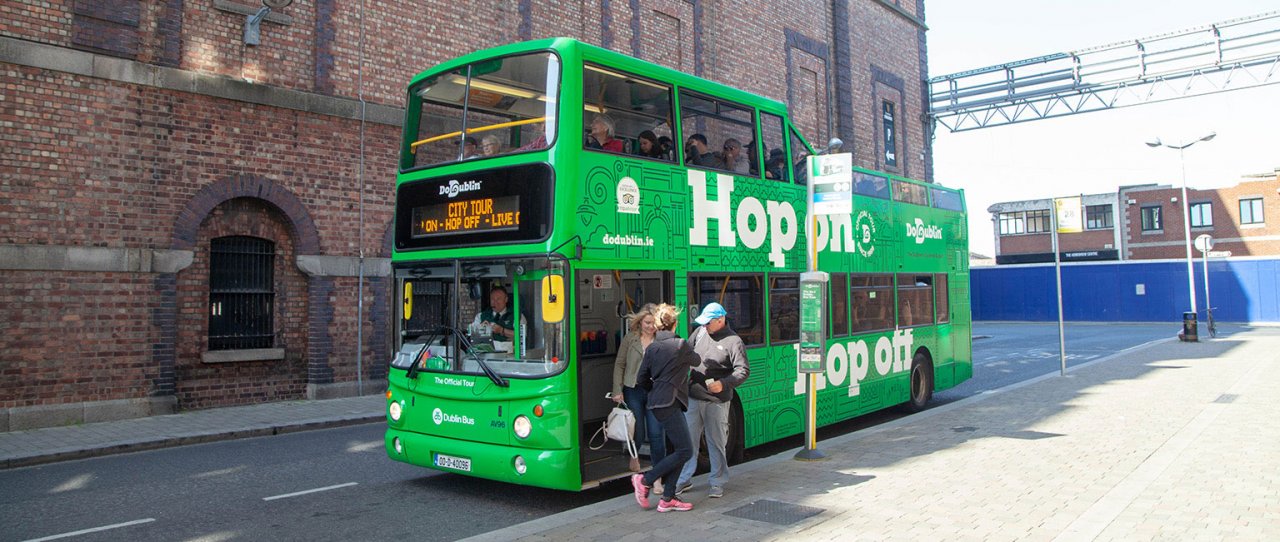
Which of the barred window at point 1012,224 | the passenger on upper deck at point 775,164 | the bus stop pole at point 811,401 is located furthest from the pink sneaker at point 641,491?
the barred window at point 1012,224

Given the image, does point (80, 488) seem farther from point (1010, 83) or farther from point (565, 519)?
point (1010, 83)

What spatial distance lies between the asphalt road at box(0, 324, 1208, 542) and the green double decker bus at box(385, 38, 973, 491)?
0.46 m

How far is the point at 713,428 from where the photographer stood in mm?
7164

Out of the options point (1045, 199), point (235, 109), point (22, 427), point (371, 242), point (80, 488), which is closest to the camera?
point (80, 488)

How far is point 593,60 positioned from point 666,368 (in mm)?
2756

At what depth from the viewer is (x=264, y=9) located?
13.6m

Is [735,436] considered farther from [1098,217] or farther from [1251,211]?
[1098,217]

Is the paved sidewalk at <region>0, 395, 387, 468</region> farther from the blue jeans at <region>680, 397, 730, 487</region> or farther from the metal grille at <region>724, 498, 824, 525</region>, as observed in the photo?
the metal grille at <region>724, 498, 824, 525</region>

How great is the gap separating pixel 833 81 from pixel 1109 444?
819 inches

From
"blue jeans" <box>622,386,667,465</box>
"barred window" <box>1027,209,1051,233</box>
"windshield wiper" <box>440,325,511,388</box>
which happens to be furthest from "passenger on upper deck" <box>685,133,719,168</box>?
"barred window" <box>1027,209,1051,233</box>

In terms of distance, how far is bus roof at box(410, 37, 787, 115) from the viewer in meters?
7.10

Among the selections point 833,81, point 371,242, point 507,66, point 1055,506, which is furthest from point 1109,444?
point 833,81

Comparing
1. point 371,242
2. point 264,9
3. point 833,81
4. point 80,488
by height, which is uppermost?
point 833,81

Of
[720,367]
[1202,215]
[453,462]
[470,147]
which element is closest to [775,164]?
[720,367]
